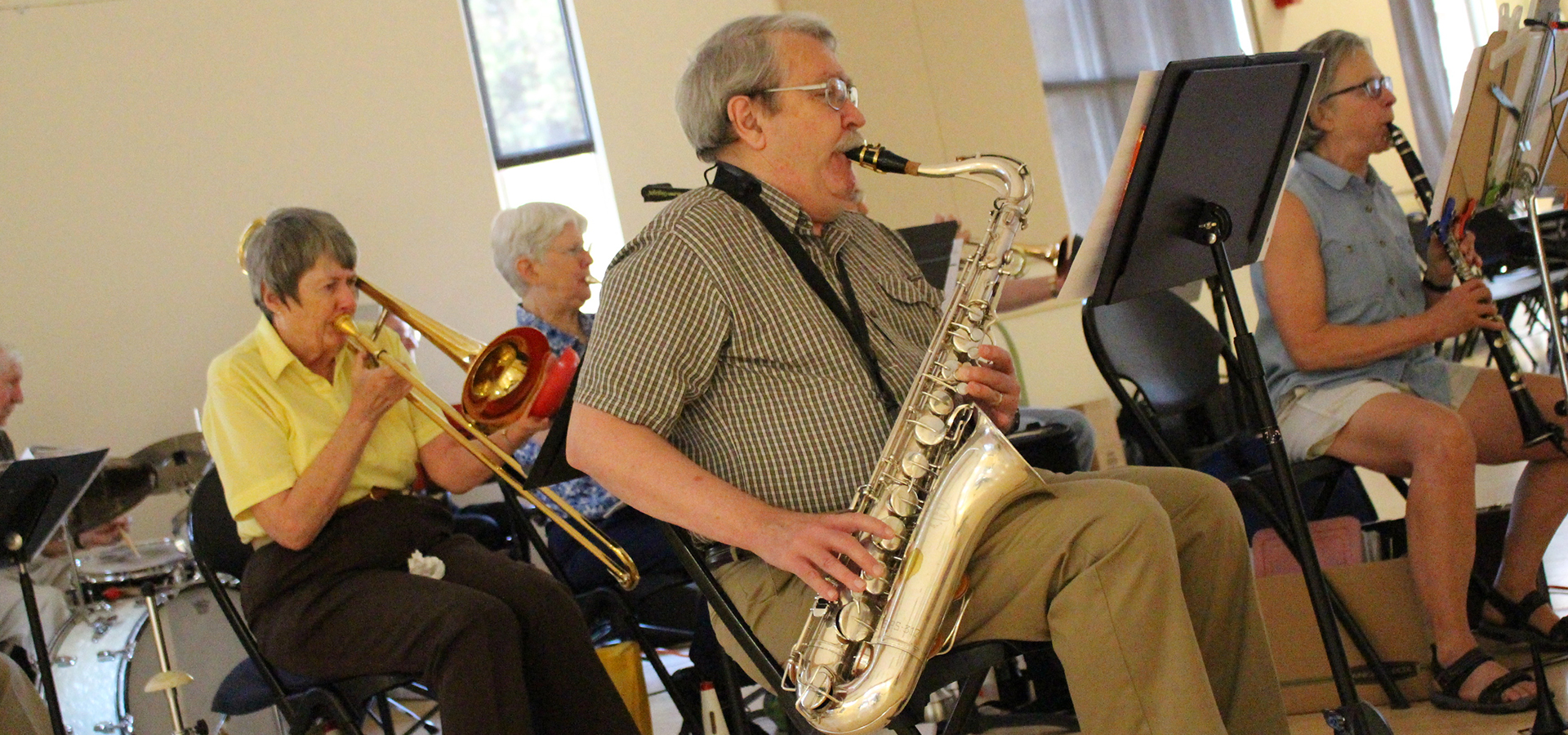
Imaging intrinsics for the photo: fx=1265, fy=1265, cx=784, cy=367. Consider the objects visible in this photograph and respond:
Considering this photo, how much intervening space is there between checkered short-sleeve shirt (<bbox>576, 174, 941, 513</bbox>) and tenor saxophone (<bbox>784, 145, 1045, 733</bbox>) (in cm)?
7

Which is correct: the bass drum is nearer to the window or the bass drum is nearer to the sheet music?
the sheet music

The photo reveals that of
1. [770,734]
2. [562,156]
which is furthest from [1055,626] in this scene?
[562,156]

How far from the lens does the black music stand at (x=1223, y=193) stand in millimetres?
1867

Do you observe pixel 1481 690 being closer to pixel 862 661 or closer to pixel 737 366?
pixel 862 661

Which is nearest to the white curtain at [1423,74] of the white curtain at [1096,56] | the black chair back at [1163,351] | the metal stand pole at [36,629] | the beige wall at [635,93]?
the white curtain at [1096,56]

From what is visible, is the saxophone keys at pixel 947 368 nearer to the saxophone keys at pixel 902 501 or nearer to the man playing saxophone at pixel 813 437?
the man playing saxophone at pixel 813 437

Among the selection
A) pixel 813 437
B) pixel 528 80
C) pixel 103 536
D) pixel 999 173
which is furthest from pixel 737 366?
pixel 528 80

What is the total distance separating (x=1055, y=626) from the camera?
1.59 meters

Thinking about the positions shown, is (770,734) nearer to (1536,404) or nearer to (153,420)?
(1536,404)

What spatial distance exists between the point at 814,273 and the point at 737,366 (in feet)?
0.63

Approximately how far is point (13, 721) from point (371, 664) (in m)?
1.10

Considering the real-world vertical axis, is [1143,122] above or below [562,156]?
below

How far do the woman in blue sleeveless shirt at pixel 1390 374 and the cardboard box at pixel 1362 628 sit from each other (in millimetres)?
52

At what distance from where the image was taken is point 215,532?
2449 millimetres
